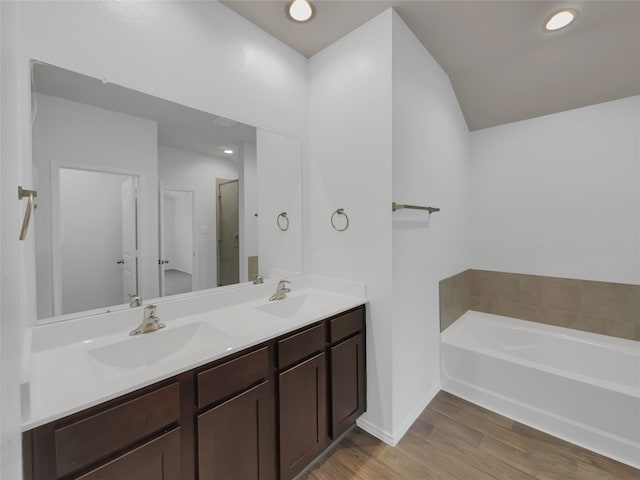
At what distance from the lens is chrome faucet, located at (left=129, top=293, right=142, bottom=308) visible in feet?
4.36

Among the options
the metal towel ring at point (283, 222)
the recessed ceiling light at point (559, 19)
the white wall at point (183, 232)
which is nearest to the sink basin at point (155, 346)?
the white wall at point (183, 232)

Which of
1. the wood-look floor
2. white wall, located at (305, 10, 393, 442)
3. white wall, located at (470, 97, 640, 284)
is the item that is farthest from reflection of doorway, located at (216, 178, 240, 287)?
white wall, located at (470, 97, 640, 284)

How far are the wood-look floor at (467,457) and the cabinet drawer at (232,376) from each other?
0.82m

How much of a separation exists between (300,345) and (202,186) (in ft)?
3.60

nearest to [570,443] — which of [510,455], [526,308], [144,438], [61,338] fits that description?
[510,455]

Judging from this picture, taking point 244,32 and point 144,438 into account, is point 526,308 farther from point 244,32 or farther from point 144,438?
point 244,32

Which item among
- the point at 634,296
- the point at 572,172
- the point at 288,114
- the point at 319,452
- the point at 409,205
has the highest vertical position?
the point at 288,114

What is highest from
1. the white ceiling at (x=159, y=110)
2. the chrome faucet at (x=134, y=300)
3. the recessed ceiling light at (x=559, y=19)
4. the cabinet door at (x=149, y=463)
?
the recessed ceiling light at (x=559, y=19)

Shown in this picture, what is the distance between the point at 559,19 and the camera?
5.56ft

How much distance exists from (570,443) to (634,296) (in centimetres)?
130

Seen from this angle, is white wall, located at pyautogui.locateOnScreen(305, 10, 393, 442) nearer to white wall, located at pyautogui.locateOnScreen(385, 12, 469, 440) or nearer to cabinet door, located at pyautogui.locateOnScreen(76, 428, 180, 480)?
white wall, located at pyautogui.locateOnScreen(385, 12, 469, 440)

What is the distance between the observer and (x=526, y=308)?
8.61 feet

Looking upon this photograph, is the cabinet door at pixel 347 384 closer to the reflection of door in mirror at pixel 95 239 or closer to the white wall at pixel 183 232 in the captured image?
the white wall at pixel 183 232

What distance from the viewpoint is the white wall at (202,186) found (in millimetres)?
1537
